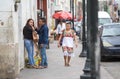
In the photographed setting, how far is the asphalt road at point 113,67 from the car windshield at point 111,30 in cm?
113

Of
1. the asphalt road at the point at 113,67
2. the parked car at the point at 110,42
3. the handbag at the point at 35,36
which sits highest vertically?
the handbag at the point at 35,36

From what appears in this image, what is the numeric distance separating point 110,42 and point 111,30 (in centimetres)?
147

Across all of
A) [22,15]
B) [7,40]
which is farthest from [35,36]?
[7,40]

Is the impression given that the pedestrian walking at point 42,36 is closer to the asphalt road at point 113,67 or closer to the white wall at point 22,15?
the white wall at point 22,15

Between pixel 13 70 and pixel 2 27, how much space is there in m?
1.23

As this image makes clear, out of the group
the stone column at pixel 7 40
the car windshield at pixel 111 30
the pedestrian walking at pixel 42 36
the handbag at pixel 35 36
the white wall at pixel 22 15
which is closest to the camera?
the stone column at pixel 7 40

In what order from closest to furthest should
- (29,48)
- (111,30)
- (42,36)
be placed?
(29,48), (42,36), (111,30)

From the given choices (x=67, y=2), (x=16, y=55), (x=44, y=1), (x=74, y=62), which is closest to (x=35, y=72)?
(x=16, y=55)

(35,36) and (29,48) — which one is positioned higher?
(35,36)

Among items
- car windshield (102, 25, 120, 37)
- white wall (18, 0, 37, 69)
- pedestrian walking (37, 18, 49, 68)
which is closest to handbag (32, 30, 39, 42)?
pedestrian walking (37, 18, 49, 68)

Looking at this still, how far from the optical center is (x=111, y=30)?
19.7m

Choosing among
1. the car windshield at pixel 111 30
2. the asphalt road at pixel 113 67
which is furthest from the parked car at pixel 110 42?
the asphalt road at pixel 113 67

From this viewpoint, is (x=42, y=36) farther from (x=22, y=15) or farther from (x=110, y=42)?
(x=110, y=42)

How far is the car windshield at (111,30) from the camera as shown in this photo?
1936 centimetres
